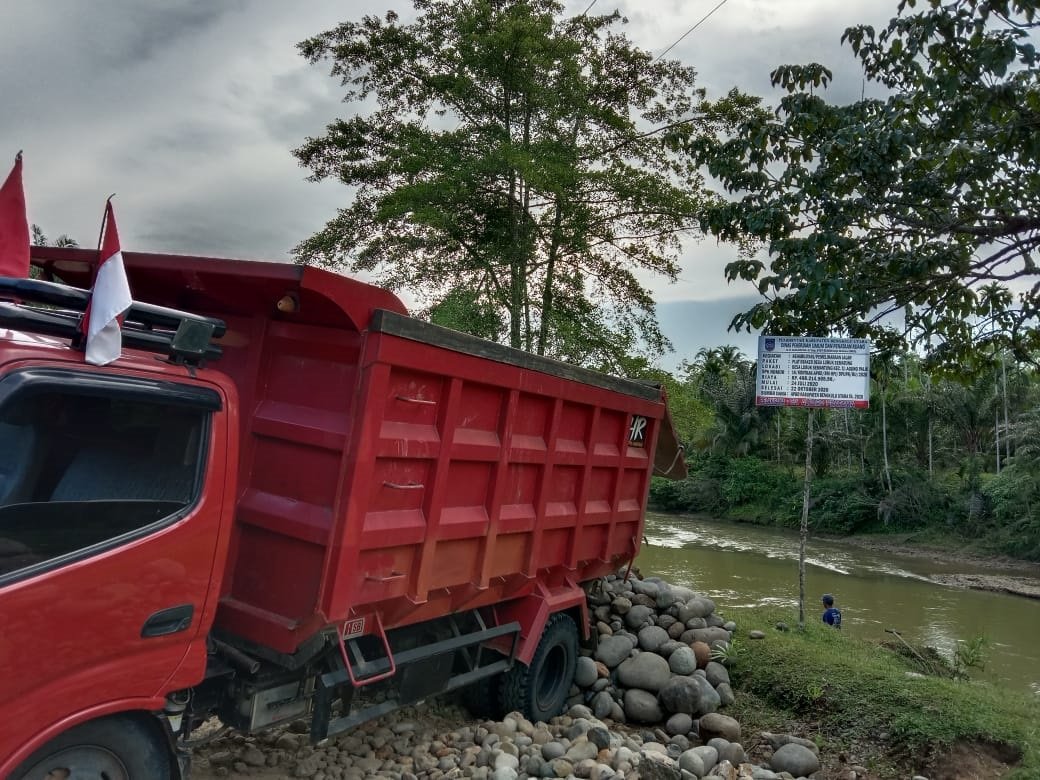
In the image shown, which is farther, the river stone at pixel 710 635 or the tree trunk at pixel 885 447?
the tree trunk at pixel 885 447

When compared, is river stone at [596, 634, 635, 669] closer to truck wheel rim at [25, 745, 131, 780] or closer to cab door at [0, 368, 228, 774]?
cab door at [0, 368, 228, 774]

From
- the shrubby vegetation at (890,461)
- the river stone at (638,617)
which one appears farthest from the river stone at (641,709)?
the shrubby vegetation at (890,461)

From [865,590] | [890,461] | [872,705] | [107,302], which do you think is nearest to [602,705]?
[872,705]

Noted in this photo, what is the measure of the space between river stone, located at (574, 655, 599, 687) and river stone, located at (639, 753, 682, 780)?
1.67 metres

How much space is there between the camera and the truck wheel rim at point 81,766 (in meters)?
2.61

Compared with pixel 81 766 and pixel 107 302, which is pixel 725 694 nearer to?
pixel 81 766

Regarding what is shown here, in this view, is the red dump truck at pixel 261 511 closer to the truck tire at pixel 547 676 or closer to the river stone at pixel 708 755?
the truck tire at pixel 547 676

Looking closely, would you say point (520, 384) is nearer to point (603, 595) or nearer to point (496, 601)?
point (496, 601)

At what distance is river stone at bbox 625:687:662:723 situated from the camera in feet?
19.4

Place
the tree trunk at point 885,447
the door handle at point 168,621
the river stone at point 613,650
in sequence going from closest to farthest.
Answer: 1. the door handle at point 168,621
2. the river stone at point 613,650
3. the tree trunk at point 885,447

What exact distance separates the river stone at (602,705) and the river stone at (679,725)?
0.42 metres

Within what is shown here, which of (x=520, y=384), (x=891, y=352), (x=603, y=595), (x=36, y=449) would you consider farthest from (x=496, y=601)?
(x=891, y=352)

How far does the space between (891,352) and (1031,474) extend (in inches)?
953

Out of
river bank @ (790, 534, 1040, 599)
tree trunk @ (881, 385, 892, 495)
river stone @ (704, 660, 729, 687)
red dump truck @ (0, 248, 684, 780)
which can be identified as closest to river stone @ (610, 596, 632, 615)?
river stone @ (704, 660, 729, 687)
